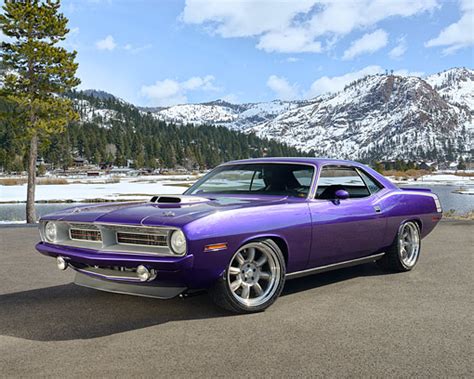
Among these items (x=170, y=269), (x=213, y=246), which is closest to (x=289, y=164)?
(x=213, y=246)

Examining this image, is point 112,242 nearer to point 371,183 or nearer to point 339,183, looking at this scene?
point 339,183

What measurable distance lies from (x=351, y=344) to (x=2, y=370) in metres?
2.42

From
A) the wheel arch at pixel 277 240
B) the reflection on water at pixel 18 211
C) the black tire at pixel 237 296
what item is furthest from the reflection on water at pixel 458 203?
the black tire at pixel 237 296

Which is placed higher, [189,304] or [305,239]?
[305,239]

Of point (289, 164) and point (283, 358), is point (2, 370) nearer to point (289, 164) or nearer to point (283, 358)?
point (283, 358)

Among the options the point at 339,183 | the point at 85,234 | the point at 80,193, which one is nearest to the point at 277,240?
the point at 339,183

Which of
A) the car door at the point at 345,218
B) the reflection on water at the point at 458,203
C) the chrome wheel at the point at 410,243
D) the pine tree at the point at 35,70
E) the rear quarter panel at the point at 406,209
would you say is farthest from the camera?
the reflection on water at the point at 458,203

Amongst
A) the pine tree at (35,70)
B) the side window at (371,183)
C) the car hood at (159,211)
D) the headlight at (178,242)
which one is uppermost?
the pine tree at (35,70)

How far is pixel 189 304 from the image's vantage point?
15.8 ft

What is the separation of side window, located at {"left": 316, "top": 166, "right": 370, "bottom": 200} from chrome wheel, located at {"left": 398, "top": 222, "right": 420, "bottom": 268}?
0.94m

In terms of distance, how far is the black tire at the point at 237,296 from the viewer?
4266mm

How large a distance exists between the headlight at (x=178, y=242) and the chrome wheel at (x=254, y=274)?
0.64m

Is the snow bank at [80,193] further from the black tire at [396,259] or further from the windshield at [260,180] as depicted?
the black tire at [396,259]

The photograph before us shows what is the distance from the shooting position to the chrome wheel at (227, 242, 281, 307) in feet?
14.7
